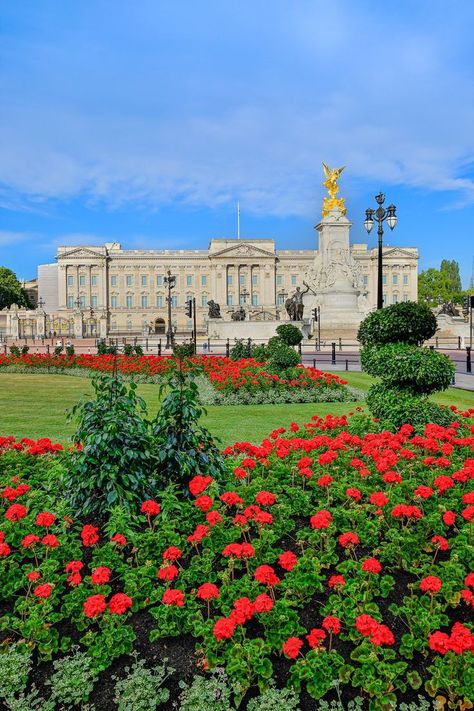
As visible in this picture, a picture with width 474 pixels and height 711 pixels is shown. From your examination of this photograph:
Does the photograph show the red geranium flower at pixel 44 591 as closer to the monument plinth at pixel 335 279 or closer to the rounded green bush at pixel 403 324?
the rounded green bush at pixel 403 324

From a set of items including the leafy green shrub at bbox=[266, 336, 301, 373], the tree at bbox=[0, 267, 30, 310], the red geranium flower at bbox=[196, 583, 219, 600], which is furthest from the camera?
the tree at bbox=[0, 267, 30, 310]

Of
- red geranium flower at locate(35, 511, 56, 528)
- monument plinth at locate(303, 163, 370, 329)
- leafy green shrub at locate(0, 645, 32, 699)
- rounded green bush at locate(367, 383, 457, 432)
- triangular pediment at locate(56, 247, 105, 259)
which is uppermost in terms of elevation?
triangular pediment at locate(56, 247, 105, 259)

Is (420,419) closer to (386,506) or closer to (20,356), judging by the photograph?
(386,506)

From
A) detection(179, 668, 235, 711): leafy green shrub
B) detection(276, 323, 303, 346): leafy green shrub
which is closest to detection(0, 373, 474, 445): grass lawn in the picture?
detection(179, 668, 235, 711): leafy green shrub

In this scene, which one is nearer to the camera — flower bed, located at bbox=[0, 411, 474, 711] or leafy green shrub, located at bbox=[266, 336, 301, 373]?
flower bed, located at bbox=[0, 411, 474, 711]

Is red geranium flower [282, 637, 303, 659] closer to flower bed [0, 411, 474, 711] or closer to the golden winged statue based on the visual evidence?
flower bed [0, 411, 474, 711]

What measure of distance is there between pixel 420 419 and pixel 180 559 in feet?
17.5

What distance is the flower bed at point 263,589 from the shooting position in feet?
10.8

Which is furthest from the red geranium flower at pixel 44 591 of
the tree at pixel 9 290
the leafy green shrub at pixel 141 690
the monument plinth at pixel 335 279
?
the tree at pixel 9 290

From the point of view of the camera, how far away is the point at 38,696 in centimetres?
330

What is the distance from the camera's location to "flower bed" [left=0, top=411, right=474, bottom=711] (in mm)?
3291

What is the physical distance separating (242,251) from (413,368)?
9856 cm

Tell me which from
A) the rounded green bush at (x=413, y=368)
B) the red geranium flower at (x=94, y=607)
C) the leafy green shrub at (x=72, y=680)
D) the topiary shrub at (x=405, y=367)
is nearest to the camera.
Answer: the leafy green shrub at (x=72, y=680)

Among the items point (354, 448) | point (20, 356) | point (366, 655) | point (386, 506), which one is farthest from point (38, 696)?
point (20, 356)
